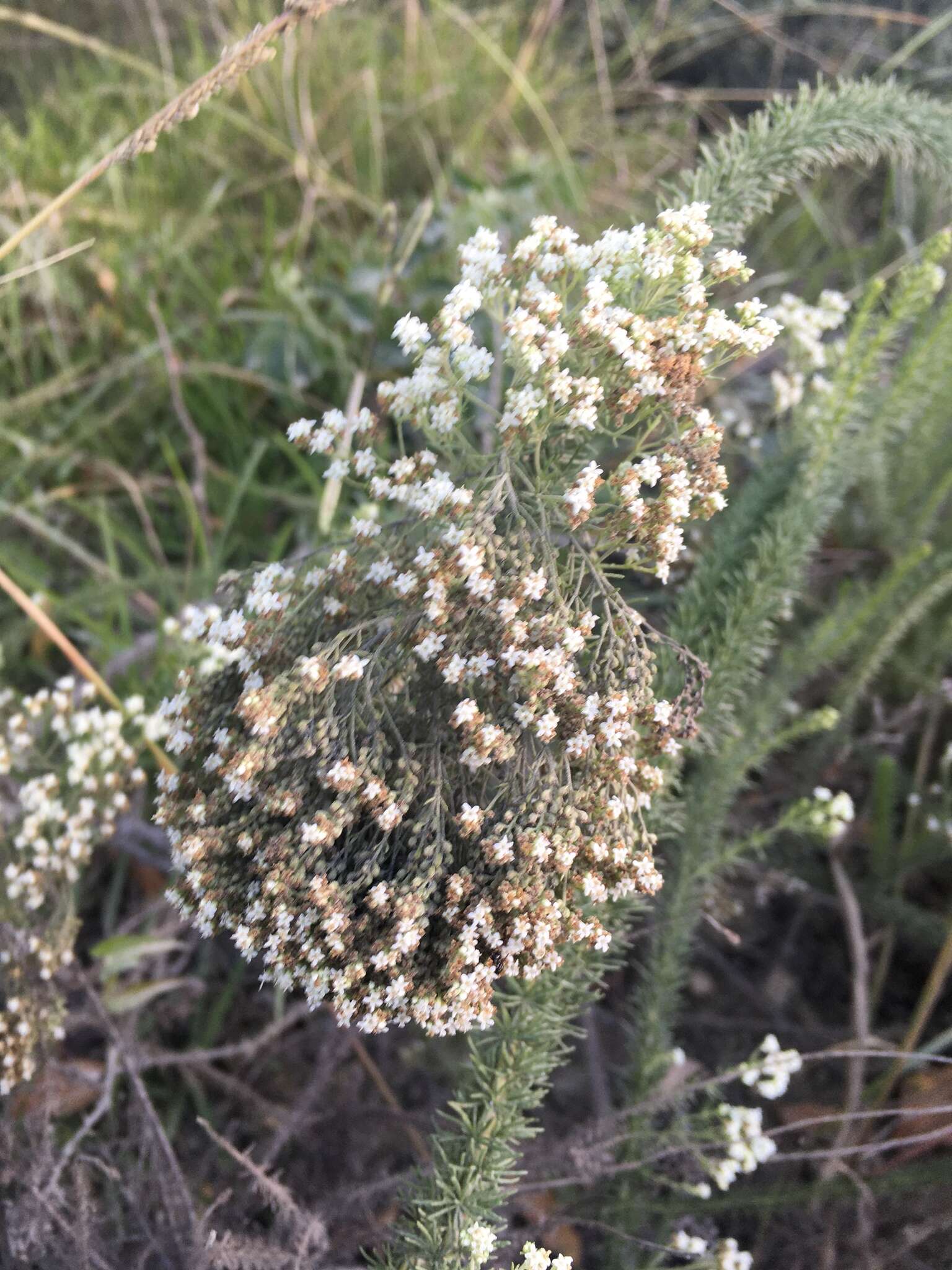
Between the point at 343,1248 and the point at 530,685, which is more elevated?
the point at 530,685

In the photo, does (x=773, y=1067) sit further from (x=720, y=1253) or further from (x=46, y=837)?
(x=46, y=837)

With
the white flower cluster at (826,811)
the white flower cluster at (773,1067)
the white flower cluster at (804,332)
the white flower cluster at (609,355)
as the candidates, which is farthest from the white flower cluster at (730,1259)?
the white flower cluster at (804,332)

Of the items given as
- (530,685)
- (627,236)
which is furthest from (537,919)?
(627,236)

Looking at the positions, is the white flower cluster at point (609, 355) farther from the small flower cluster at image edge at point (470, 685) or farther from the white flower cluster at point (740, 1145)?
the white flower cluster at point (740, 1145)

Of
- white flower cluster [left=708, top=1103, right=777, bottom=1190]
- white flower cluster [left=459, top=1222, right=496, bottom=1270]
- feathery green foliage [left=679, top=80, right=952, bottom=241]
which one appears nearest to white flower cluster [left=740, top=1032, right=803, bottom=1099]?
white flower cluster [left=708, top=1103, right=777, bottom=1190]

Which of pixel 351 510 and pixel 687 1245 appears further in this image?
pixel 351 510

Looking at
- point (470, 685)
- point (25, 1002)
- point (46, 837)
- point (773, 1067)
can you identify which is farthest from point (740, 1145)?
point (46, 837)

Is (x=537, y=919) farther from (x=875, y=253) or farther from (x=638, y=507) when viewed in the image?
(x=875, y=253)
